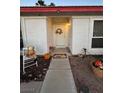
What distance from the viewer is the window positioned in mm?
13422

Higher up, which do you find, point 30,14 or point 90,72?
point 30,14

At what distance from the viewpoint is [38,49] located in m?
13.6

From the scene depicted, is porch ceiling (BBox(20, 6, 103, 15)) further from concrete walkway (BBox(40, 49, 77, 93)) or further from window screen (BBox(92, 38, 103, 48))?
concrete walkway (BBox(40, 49, 77, 93))

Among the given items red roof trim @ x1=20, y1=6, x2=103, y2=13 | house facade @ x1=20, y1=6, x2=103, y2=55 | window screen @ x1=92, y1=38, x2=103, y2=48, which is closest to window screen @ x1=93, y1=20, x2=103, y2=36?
house facade @ x1=20, y1=6, x2=103, y2=55

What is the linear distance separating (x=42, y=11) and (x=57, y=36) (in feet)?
17.3

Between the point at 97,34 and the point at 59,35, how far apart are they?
4875 millimetres

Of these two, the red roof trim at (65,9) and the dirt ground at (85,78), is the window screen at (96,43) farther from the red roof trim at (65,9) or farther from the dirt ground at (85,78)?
the dirt ground at (85,78)

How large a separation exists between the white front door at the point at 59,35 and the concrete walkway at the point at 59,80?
22.0 ft

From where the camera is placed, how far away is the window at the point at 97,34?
44.0 feet

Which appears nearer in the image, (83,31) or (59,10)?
(59,10)

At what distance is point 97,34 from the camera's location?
13.6m
